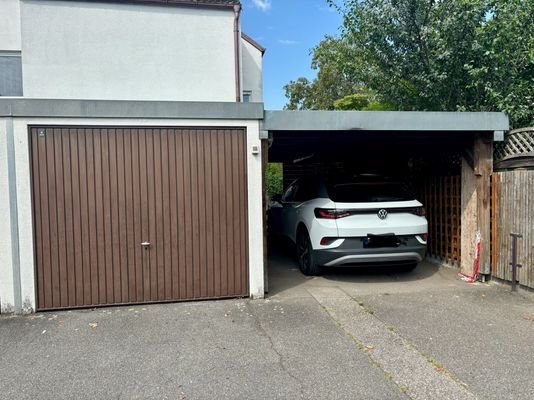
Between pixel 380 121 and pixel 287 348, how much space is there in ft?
10.6

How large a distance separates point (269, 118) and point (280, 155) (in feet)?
14.4

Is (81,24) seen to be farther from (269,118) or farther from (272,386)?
(272,386)

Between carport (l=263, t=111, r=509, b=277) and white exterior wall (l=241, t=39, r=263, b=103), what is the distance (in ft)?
13.3

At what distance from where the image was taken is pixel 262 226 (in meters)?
5.29

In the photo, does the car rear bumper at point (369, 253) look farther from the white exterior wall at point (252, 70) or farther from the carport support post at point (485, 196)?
the white exterior wall at point (252, 70)

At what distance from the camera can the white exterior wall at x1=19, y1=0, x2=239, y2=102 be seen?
9.58 m

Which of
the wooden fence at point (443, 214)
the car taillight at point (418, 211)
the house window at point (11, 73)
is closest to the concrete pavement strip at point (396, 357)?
the car taillight at point (418, 211)

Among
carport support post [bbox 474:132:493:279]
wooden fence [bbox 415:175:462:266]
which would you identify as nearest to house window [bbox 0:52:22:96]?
wooden fence [bbox 415:175:462:266]

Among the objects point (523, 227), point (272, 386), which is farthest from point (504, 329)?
point (272, 386)

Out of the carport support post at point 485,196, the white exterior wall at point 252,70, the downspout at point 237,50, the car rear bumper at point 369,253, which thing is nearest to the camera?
the car rear bumper at point 369,253

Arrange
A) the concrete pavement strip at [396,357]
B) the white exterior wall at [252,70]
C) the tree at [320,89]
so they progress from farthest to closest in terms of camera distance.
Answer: the tree at [320,89] < the white exterior wall at [252,70] < the concrete pavement strip at [396,357]

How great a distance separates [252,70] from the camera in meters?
12.6

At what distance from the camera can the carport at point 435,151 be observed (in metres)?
5.39

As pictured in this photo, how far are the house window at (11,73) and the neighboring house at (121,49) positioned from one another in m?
0.02
